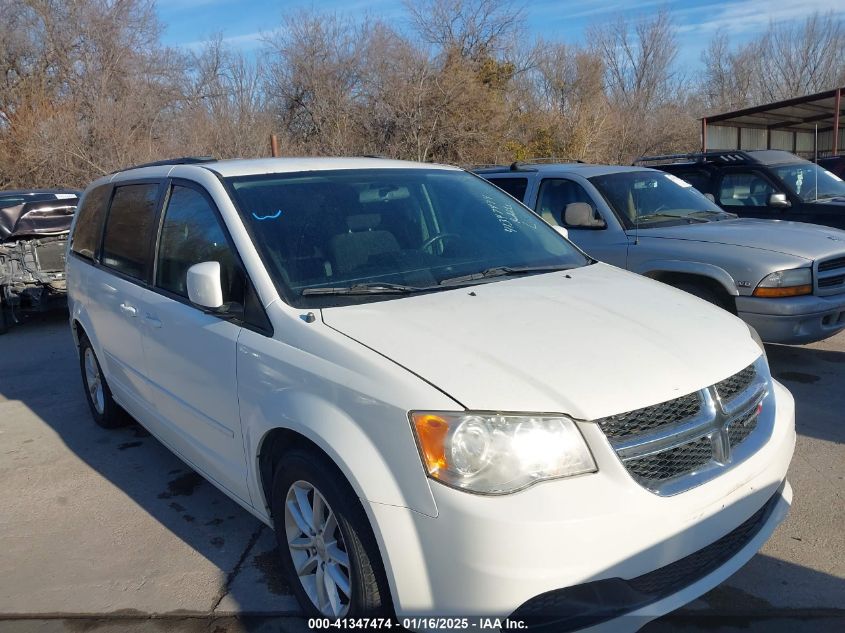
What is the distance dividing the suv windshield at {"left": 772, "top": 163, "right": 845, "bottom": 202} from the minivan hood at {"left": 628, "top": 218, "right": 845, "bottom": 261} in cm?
210

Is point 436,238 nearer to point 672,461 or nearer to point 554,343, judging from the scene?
point 554,343

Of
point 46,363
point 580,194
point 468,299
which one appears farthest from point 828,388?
point 46,363

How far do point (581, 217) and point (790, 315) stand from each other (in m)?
1.88

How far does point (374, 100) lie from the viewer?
25.0m

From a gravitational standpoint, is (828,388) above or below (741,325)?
below

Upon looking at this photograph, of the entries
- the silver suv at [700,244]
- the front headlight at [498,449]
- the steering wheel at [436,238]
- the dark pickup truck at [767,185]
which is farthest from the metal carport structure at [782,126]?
the front headlight at [498,449]

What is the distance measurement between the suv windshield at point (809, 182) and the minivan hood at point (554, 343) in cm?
583

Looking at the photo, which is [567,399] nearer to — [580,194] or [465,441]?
[465,441]

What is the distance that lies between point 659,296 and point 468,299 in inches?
35.7

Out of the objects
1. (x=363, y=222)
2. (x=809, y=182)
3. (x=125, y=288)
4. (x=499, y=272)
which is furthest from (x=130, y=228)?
(x=809, y=182)

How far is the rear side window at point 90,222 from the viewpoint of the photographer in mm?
4922

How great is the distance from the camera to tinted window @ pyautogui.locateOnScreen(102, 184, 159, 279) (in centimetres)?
405

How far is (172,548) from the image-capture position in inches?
143

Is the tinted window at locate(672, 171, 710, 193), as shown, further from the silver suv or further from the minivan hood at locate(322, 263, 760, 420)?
the minivan hood at locate(322, 263, 760, 420)
